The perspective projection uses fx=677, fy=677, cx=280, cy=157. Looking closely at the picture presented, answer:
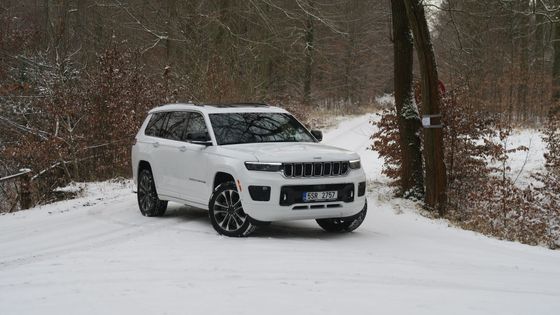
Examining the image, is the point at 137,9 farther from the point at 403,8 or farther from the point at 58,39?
the point at 403,8

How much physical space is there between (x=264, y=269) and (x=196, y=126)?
3532mm

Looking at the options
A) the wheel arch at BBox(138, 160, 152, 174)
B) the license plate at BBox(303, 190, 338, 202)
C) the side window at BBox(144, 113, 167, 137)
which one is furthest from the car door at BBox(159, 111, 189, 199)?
the license plate at BBox(303, 190, 338, 202)

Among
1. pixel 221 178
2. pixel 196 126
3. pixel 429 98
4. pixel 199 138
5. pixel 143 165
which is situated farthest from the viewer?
pixel 429 98

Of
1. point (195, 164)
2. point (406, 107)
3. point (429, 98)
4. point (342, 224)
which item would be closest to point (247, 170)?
point (195, 164)

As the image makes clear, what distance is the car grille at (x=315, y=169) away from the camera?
29.0 feet

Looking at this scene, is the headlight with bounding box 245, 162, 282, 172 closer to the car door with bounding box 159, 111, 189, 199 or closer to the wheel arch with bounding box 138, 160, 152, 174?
the car door with bounding box 159, 111, 189, 199

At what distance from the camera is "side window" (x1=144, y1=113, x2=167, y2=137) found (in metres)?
11.3

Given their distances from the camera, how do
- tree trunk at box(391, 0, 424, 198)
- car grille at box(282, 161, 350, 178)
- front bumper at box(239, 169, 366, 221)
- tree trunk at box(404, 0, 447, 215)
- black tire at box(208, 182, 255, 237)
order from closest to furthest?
front bumper at box(239, 169, 366, 221) < car grille at box(282, 161, 350, 178) < black tire at box(208, 182, 255, 237) < tree trunk at box(404, 0, 447, 215) < tree trunk at box(391, 0, 424, 198)

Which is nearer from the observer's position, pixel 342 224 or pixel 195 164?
pixel 195 164

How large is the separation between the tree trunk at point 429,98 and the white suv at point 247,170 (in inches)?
99.8

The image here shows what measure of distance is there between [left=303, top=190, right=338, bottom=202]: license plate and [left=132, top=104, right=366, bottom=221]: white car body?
0.06 meters

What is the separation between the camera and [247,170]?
888cm

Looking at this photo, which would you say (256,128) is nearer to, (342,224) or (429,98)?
(342,224)

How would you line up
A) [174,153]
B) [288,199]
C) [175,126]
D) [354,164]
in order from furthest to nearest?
[175,126]
[174,153]
[354,164]
[288,199]
